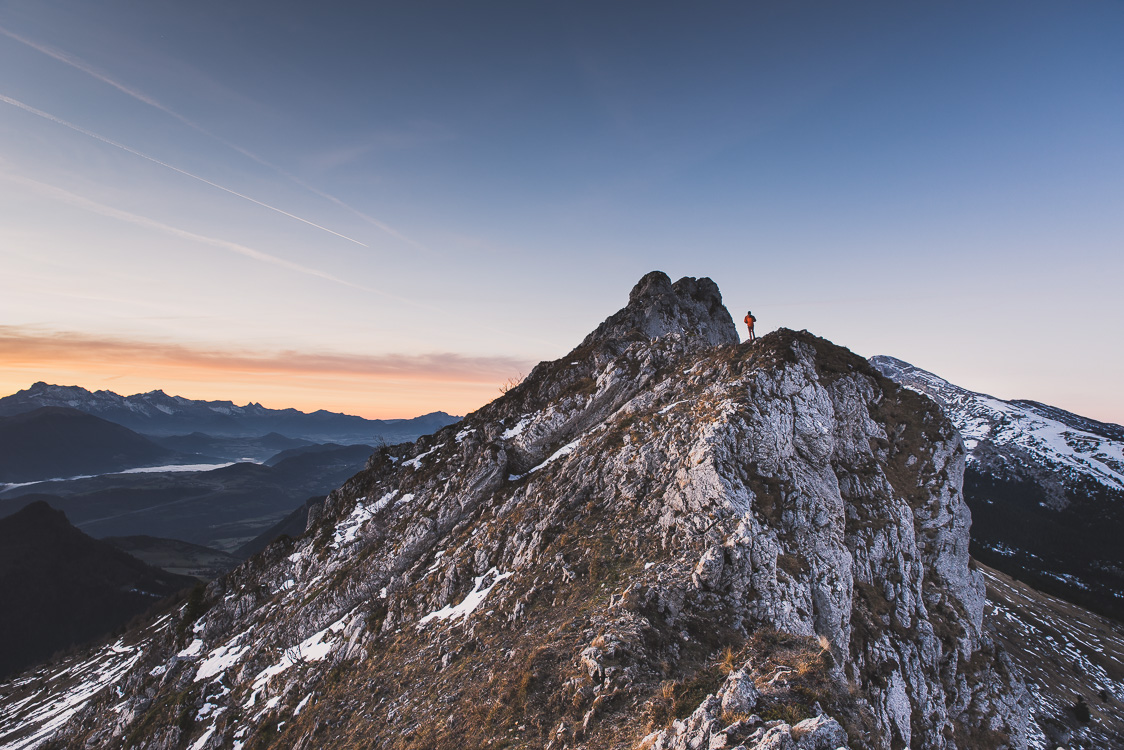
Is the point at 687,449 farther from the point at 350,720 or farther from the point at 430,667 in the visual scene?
the point at 350,720

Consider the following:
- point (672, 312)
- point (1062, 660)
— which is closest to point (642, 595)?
point (672, 312)

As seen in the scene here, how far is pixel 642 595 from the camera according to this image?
2247cm

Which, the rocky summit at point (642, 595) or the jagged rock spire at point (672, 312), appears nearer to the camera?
the rocky summit at point (642, 595)

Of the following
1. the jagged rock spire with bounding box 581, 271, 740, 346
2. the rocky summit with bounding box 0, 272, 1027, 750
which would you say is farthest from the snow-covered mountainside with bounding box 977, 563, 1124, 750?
the rocky summit with bounding box 0, 272, 1027, 750

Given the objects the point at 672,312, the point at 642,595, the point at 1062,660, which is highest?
the point at 672,312

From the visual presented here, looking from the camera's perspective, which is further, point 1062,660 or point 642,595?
point 1062,660

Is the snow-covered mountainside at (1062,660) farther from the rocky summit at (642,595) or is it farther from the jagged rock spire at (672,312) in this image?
the rocky summit at (642,595)

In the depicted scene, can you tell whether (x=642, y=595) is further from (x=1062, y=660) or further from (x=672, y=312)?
(x=1062, y=660)

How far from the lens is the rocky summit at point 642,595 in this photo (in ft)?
59.7

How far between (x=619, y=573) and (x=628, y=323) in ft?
167

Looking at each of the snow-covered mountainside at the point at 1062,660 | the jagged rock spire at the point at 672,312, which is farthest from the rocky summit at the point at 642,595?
the snow-covered mountainside at the point at 1062,660

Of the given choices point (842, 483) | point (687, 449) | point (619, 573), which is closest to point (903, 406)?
point (842, 483)

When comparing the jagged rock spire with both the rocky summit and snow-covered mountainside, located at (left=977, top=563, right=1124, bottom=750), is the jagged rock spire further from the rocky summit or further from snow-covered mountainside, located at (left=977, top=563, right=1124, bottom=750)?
snow-covered mountainside, located at (left=977, top=563, right=1124, bottom=750)

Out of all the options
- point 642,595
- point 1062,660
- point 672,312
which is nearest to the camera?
point 642,595
